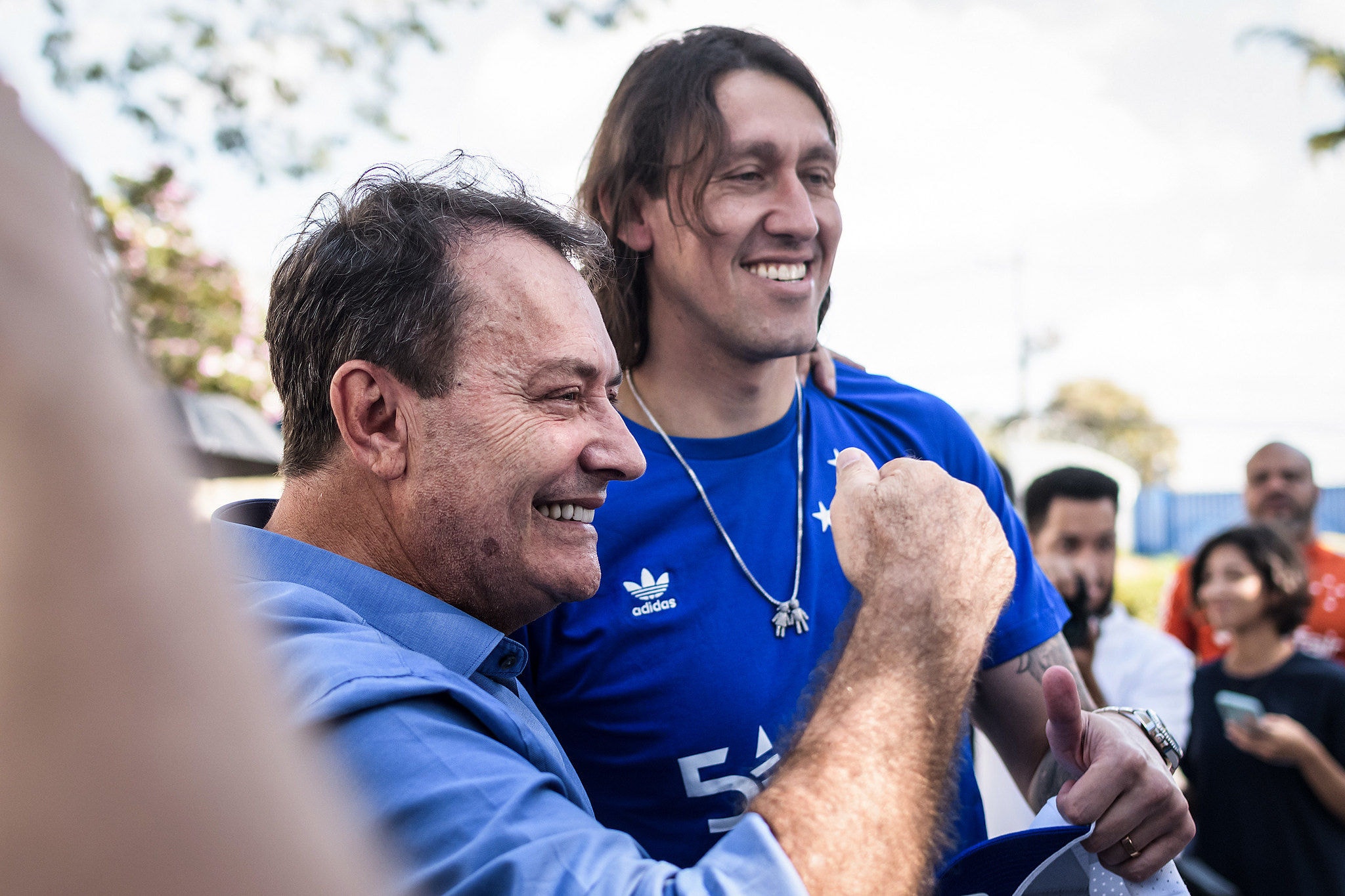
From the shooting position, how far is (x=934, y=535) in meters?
1.53

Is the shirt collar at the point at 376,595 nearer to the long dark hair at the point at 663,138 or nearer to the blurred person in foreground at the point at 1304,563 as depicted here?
the long dark hair at the point at 663,138

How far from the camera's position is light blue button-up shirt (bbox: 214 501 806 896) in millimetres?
1063

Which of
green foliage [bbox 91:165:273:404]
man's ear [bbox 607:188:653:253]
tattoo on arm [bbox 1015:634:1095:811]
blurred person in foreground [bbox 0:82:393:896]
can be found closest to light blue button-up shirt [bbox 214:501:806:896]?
blurred person in foreground [bbox 0:82:393:896]

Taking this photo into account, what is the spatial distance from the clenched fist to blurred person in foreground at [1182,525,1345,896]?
3267mm

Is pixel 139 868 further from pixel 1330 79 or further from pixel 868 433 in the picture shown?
pixel 1330 79

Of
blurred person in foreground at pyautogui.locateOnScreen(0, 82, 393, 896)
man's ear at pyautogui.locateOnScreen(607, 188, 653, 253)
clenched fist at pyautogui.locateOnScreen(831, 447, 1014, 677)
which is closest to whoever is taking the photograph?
blurred person in foreground at pyautogui.locateOnScreen(0, 82, 393, 896)

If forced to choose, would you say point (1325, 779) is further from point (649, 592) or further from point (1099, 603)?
point (649, 592)

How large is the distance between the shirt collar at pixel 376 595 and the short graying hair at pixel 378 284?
0.22 m

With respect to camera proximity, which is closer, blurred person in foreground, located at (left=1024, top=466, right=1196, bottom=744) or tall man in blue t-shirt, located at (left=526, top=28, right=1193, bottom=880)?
tall man in blue t-shirt, located at (left=526, top=28, right=1193, bottom=880)

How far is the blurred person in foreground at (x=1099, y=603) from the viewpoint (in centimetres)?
397

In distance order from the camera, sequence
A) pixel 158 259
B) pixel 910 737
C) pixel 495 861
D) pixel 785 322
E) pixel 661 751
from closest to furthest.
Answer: pixel 495 861, pixel 910 737, pixel 661 751, pixel 785 322, pixel 158 259

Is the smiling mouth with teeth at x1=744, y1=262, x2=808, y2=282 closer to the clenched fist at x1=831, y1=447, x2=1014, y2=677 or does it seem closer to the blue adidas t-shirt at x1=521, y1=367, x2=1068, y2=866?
the blue adidas t-shirt at x1=521, y1=367, x2=1068, y2=866

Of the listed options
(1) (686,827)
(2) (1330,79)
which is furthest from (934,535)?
(2) (1330,79)

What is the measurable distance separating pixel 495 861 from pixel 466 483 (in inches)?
24.7
